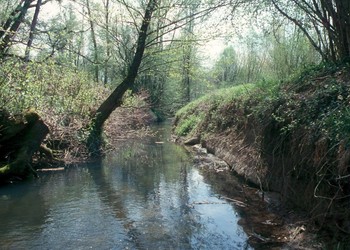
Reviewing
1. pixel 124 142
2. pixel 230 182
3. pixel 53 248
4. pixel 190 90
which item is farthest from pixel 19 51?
pixel 190 90

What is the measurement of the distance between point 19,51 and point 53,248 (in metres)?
9.91

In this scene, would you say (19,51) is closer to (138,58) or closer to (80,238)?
(138,58)

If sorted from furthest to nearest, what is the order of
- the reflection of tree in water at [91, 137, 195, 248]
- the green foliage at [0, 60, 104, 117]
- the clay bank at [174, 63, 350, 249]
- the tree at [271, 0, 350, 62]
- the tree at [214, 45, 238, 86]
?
the tree at [214, 45, 238, 86], the green foliage at [0, 60, 104, 117], the tree at [271, 0, 350, 62], the reflection of tree in water at [91, 137, 195, 248], the clay bank at [174, 63, 350, 249]

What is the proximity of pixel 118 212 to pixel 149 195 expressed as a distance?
1481mm

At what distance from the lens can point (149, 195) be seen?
912cm

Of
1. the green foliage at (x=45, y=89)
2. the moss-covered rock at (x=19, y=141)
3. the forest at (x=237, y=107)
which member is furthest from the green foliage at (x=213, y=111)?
the moss-covered rock at (x=19, y=141)

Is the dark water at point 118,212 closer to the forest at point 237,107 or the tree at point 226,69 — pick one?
the forest at point 237,107

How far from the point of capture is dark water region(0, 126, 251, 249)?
6.30 m

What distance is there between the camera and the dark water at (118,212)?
20.7 feet

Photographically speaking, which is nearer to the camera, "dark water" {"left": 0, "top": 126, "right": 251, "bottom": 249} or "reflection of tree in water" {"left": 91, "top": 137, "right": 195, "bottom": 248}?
"dark water" {"left": 0, "top": 126, "right": 251, "bottom": 249}

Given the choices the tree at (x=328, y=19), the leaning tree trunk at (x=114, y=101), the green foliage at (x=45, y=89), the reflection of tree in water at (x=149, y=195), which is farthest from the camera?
the leaning tree trunk at (x=114, y=101)

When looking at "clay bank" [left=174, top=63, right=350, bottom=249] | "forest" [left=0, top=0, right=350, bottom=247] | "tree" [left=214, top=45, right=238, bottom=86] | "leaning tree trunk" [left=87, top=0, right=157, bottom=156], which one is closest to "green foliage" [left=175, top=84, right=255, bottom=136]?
"forest" [left=0, top=0, right=350, bottom=247]

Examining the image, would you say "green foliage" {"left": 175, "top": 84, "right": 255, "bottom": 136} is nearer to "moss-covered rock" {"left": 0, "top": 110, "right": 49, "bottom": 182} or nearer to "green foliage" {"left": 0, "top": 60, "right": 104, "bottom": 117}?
"green foliage" {"left": 0, "top": 60, "right": 104, "bottom": 117}

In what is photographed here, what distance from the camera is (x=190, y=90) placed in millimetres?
45969
